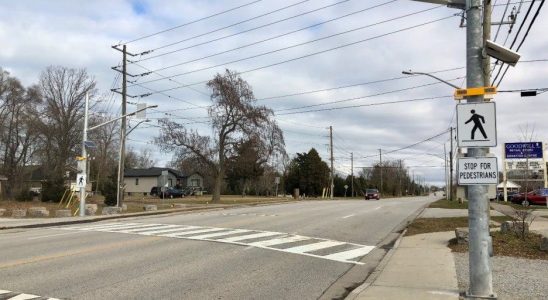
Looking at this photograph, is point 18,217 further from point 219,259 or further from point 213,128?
point 213,128

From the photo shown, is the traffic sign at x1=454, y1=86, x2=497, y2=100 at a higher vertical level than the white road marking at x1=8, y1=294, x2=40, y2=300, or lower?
higher

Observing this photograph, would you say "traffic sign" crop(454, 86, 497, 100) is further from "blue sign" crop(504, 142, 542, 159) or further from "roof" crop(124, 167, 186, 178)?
"roof" crop(124, 167, 186, 178)

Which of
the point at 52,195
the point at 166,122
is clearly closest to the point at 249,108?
the point at 166,122

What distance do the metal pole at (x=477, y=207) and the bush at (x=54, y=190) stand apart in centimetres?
4871

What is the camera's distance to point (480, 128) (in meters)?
7.80

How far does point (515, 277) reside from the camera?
32.4 ft

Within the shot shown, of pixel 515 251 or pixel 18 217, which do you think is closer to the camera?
pixel 515 251

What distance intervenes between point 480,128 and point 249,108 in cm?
4513

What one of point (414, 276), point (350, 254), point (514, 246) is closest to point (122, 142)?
point (350, 254)

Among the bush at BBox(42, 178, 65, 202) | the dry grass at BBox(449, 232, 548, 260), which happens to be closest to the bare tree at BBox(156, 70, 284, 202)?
the bush at BBox(42, 178, 65, 202)

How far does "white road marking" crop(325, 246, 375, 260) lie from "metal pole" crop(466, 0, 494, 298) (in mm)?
5571

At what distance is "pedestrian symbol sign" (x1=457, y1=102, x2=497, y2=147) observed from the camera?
7754mm

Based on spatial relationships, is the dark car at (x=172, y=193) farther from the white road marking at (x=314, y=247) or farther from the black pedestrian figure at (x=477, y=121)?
the black pedestrian figure at (x=477, y=121)

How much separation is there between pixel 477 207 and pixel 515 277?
300cm
